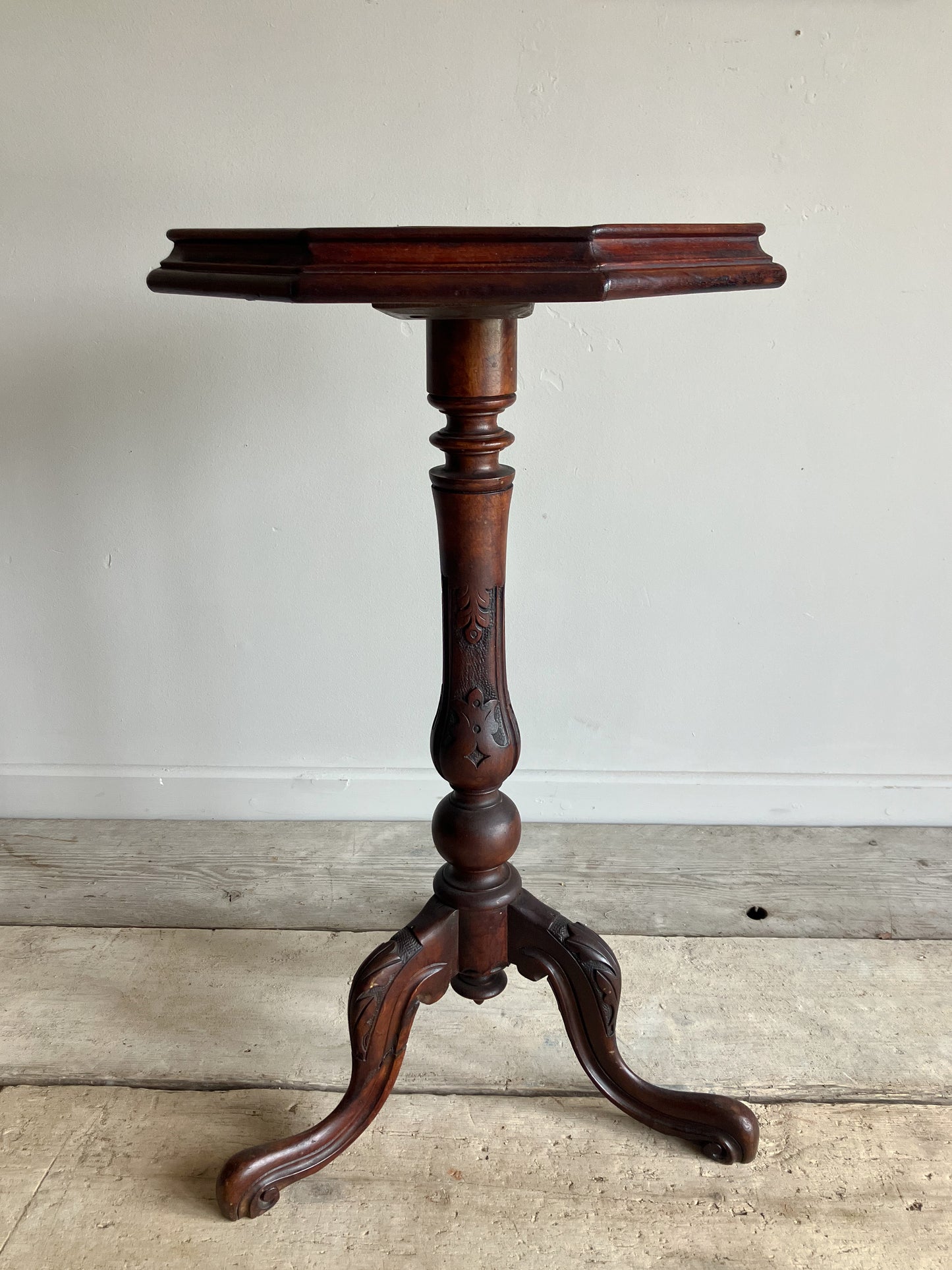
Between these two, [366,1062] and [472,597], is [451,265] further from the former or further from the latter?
[366,1062]

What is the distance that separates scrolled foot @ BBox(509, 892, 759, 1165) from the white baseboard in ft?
2.14

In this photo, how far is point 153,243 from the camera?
1.59 metres

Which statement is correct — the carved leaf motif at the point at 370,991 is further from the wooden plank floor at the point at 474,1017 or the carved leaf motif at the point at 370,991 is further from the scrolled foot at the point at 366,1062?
the wooden plank floor at the point at 474,1017

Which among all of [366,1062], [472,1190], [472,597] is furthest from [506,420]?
[472,1190]

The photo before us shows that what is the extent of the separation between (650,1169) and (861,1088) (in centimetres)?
31

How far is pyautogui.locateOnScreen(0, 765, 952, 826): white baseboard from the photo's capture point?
6.12 feet

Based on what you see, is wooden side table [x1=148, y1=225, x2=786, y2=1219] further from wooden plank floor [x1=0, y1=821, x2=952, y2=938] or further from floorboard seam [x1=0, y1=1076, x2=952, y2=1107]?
wooden plank floor [x1=0, y1=821, x2=952, y2=938]

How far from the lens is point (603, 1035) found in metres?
1.20

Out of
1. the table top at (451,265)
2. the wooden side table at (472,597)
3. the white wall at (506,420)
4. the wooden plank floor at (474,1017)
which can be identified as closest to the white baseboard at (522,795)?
the white wall at (506,420)

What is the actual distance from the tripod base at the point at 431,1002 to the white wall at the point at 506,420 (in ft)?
2.17

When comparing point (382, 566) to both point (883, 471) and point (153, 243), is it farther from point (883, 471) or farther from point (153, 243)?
point (883, 471)

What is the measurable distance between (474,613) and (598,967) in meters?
0.45

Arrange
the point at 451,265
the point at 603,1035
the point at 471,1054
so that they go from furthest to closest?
1. the point at 471,1054
2. the point at 603,1035
3. the point at 451,265

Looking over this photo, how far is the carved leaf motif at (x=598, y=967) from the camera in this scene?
118 cm
